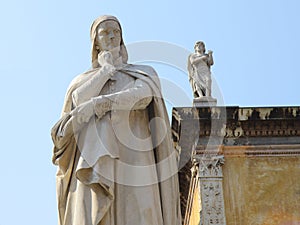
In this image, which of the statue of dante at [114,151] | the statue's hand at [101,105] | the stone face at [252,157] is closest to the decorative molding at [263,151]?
the stone face at [252,157]

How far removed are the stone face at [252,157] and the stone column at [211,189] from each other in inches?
0.8

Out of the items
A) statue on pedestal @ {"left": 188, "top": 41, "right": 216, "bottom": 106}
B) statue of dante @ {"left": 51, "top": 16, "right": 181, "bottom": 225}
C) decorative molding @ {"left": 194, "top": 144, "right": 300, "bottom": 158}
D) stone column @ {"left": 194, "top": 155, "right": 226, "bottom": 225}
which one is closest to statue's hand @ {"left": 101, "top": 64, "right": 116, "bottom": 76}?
statue of dante @ {"left": 51, "top": 16, "right": 181, "bottom": 225}

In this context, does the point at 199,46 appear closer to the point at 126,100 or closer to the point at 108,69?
the point at 108,69

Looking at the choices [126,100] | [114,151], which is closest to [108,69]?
[126,100]

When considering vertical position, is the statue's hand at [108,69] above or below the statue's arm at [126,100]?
above

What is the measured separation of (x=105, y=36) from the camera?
13.8 feet

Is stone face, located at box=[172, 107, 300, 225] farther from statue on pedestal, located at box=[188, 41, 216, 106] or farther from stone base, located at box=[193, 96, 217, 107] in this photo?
statue on pedestal, located at box=[188, 41, 216, 106]

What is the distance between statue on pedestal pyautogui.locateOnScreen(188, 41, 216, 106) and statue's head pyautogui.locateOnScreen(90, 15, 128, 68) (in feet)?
32.5

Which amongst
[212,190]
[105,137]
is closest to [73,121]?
[105,137]

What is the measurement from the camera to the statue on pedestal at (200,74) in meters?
14.3

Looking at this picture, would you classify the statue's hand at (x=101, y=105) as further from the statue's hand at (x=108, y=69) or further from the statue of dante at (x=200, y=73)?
the statue of dante at (x=200, y=73)

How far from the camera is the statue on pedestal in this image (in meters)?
14.3

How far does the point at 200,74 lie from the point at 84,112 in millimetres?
10623

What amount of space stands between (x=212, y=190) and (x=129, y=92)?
395 inches
